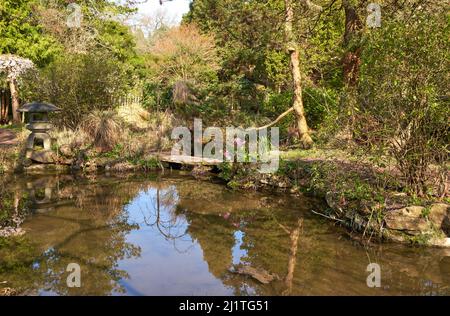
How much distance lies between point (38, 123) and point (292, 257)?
886cm

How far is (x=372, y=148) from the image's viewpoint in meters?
5.88

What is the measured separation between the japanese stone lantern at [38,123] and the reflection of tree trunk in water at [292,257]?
25.8 feet

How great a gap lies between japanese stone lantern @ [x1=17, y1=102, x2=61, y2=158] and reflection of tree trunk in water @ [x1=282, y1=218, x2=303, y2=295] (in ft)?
25.8

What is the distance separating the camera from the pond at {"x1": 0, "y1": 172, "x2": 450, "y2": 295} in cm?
447

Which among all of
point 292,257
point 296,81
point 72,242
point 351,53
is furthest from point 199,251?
point 351,53

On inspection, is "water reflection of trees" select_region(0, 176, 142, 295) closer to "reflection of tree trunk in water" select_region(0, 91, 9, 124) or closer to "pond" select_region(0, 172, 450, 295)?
"pond" select_region(0, 172, 450, 295)

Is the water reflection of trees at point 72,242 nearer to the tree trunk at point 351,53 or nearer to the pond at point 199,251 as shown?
the pond at point 199,251

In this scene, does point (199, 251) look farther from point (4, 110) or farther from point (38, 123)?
point (4, 110)

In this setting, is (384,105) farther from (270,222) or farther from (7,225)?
(7,225)

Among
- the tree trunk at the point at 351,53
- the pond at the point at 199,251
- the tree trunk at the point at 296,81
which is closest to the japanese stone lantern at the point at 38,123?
the pond at the point at 199,251

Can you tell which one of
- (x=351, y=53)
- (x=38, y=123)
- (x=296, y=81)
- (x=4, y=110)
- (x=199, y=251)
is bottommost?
(x=199, y=251)

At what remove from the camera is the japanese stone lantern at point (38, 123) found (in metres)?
11.2

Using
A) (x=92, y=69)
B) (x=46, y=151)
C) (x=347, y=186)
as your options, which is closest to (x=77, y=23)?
(x=92, y=69)

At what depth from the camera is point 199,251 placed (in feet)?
18.2
